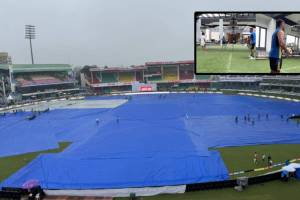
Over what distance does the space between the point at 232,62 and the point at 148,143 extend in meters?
24.7

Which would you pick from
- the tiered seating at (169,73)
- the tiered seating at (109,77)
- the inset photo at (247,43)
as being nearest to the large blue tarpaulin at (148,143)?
the inset photo at (247,43)

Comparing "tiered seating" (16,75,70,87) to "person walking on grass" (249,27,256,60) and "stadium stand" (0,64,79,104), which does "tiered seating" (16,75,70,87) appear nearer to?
"stadium stand" (0,64,79,104)

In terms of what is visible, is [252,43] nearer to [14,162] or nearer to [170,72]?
[14,162]

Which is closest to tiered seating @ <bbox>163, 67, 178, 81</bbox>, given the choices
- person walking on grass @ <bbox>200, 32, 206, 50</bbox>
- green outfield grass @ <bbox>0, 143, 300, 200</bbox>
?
green outfield grass @ <bbox>0, 143, 300, 200</bbox>

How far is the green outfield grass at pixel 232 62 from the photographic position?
1031cm

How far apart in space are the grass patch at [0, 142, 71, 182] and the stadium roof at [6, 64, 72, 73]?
240 ft

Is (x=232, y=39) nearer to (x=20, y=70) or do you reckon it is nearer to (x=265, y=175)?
(x=265, y=175)

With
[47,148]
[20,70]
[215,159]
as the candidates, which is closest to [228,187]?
[215,159]

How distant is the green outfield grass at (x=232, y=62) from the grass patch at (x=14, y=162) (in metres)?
22.5

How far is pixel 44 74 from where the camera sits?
365 ft

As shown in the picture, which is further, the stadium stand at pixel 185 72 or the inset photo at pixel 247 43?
the stadium stand at pixel 185 72

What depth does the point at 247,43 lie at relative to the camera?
1151cm

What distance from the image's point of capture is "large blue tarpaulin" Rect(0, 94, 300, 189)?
24159 millimetres

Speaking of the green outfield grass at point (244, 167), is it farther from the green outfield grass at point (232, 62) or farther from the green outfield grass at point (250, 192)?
the green outfield grass at point (232, 62)
